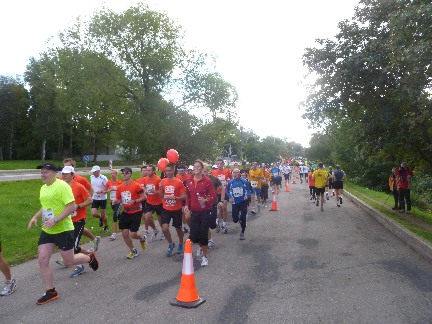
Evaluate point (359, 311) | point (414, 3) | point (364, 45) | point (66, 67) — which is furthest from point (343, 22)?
point (66, 67)

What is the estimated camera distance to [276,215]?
15.4 meters

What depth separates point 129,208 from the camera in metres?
8.41

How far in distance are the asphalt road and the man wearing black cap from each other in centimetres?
44

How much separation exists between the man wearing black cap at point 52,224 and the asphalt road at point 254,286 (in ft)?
1.44

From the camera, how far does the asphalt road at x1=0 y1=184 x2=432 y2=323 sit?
516 cm

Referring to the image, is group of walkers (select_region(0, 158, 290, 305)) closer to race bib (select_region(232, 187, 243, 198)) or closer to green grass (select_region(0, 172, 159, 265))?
race bib (select_region(232, 187, 243, 198))

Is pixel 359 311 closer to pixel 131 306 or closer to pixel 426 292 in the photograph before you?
pixel 426 292

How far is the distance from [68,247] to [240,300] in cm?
250

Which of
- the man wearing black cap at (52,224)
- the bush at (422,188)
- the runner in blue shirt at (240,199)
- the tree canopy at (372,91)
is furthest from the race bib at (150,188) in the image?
the bush at (422,188)

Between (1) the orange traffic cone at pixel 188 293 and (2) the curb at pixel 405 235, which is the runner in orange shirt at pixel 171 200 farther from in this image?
(2) the curb at pixel 405 235

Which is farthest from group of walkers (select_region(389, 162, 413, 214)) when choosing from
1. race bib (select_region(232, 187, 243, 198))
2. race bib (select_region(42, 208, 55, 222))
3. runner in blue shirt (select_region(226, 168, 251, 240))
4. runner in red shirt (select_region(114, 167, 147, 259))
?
race bib (select_region(42, 208, 55, 222))

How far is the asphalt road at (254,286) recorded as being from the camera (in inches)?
203

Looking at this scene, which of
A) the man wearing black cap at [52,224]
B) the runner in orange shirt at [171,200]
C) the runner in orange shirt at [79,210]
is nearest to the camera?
the man wearing black cap at [52,224]

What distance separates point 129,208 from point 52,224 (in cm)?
273
